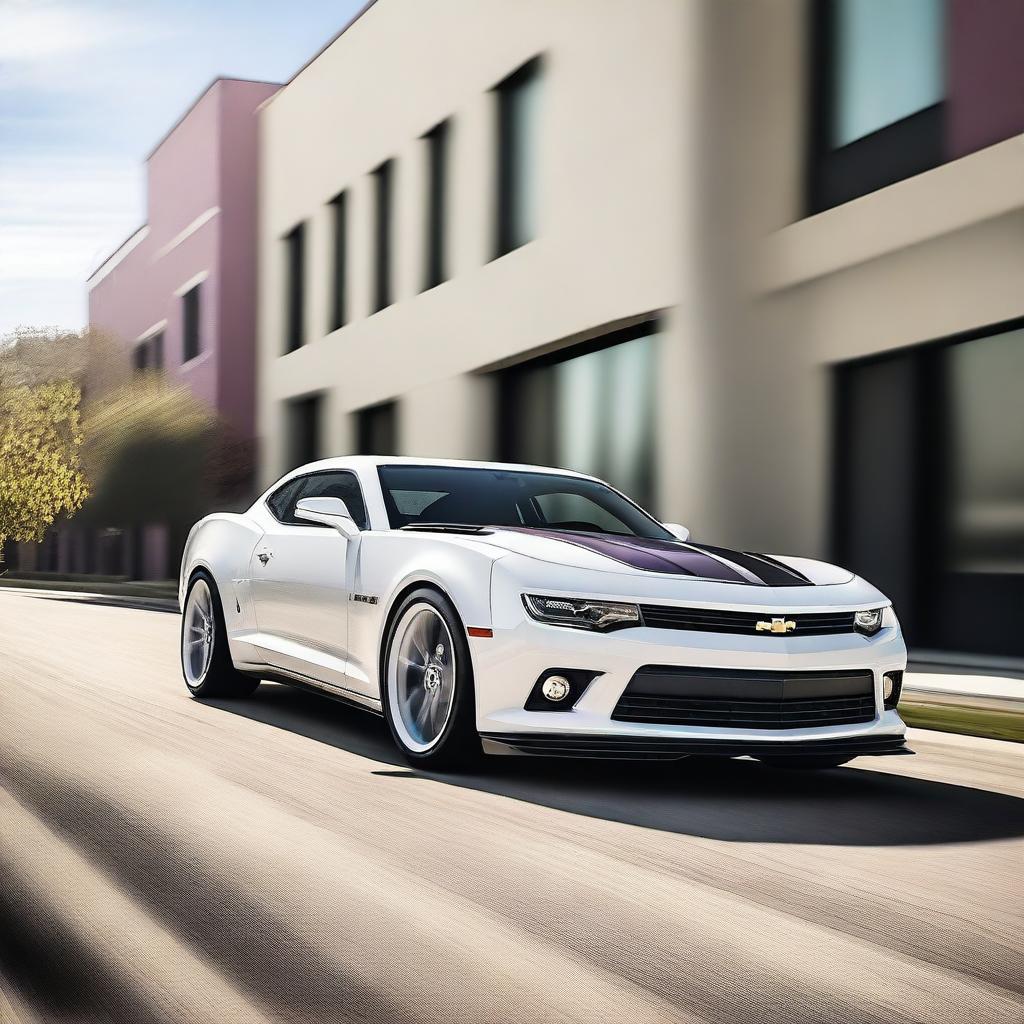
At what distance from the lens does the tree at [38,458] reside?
48.4 metres

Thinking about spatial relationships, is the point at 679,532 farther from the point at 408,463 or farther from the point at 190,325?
the point at 190,325

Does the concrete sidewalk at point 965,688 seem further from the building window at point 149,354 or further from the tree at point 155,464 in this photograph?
the building window at point 149,354

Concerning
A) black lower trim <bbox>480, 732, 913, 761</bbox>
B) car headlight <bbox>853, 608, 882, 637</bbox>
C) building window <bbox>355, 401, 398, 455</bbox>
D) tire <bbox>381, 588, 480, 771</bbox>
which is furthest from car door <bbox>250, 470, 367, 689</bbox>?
building window <bbox>355, 401, 398, 455</bbox>

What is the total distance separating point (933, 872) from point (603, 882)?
1045 mm

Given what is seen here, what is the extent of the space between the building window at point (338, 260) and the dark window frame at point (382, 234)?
71.0 inches

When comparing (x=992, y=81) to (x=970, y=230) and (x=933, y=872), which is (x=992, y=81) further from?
(x=933, y=872)

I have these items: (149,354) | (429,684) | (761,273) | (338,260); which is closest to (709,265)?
(761,273)

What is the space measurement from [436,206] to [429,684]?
59.7 ft

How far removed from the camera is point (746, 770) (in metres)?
6.58

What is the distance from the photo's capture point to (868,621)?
6211 millimetres

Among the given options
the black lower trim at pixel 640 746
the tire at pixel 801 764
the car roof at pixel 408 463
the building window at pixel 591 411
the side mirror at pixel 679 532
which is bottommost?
the tire at pixel 801 764

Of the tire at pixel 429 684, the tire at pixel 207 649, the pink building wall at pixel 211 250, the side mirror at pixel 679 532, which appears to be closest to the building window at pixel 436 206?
the pink building wall at pixel 211 250

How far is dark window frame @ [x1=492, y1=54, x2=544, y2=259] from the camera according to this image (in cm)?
2095

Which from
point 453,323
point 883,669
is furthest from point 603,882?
point 453,323
